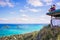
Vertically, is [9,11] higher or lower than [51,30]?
higher

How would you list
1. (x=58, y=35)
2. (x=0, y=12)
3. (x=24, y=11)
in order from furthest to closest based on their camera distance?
(x=24, y=11) → (x=0, y=12) → (x=58, y=35)

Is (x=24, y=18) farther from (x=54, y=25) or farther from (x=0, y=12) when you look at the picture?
(x=54, y=25)

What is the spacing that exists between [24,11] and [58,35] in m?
7.52

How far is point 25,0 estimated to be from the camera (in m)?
11.9

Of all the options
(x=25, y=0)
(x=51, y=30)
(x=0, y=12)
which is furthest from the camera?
(x=0, y=12)

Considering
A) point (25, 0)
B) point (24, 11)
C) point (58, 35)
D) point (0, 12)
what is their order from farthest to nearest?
point (24, 11)
point (0, 12)
point (25, 0)
point (58, 35)

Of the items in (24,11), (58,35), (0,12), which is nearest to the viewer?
(58,35)

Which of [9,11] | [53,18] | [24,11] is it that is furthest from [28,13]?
[53,18]

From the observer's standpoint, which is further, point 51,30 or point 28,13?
point 28,13

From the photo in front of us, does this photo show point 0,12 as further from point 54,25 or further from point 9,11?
point 54,25

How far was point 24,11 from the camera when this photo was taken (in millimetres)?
13906

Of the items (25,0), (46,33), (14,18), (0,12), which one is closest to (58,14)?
(46,33)

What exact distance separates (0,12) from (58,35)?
6.95 metres

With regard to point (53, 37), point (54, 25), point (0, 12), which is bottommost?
point (53, 37)
